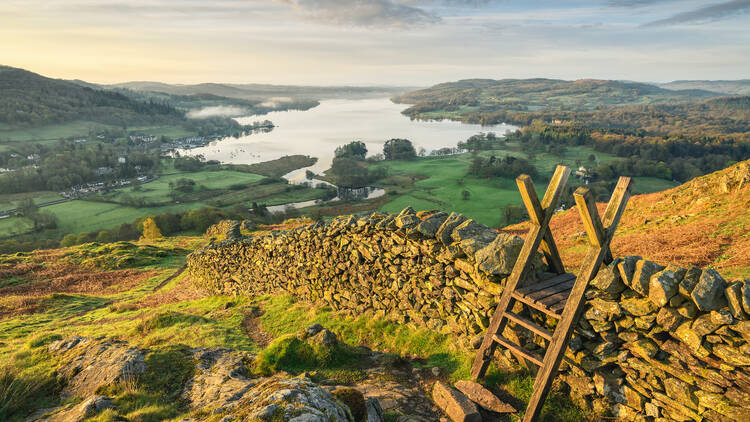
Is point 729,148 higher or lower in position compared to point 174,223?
higher

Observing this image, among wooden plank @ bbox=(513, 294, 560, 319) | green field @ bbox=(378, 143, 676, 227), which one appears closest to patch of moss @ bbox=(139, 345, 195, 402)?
wooden plank @ bbox=(513, 294, 560, 319)

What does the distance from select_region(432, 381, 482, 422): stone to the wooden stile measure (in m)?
0.81

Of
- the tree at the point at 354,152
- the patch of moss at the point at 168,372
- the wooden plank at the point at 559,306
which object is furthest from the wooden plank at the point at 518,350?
the tree at the point at 354,152

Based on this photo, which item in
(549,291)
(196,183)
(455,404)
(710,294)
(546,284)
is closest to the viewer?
(710,294)

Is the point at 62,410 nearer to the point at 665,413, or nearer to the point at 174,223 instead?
the point at 665,413

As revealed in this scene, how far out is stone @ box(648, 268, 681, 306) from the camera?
448cm

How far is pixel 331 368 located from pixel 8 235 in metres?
96.6

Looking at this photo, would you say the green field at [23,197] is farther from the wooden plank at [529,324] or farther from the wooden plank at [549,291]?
the wooden plank at [549,291]

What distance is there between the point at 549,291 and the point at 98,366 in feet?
30.7

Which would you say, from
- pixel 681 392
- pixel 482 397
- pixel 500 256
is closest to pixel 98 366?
pixel 482 397

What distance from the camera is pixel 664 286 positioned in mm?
4484

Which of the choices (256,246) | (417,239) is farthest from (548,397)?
(256,246)

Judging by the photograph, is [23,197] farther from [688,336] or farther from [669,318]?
[688,336]

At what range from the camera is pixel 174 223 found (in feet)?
204
